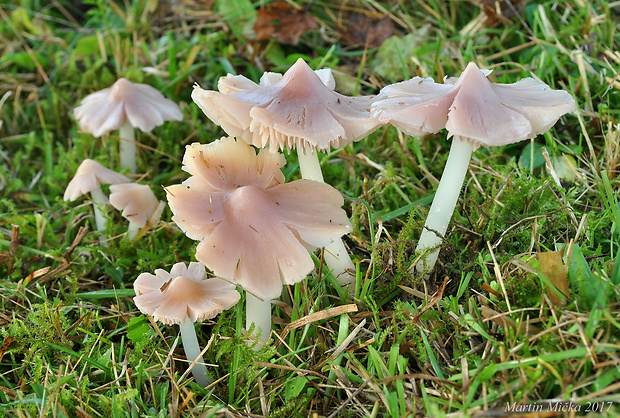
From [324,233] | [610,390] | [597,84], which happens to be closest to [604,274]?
[610,390]

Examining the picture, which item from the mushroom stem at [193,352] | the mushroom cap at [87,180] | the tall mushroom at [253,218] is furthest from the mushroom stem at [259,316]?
the mushroom cap at [87,180]

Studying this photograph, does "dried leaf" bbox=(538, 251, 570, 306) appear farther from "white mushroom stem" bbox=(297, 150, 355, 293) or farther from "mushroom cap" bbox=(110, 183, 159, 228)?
"mushroom cap" bbox=(110, 183, 159, 228)

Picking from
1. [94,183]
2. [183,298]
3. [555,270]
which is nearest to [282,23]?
[94,183]

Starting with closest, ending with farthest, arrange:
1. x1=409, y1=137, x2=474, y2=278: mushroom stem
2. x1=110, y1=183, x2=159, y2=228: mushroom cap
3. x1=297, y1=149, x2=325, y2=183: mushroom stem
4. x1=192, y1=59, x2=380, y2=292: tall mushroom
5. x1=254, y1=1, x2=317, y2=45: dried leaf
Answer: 1. x1=192, y1=59, x2=380, y2=292: tall mushroom
2. x1=409, y1=137, x2=474, y2=278: mushroom stem
3. x1=297, y1=149, x2=325, y2=183: mushroom stem
4. x1=110, y1=183, x2=159, y2=228: mushroom cap
5. x1=254, y1=1, x2=317, y2=45: dried leaf

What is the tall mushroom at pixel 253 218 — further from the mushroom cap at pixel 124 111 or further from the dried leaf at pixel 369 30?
the dried leaf at pixel 369 30

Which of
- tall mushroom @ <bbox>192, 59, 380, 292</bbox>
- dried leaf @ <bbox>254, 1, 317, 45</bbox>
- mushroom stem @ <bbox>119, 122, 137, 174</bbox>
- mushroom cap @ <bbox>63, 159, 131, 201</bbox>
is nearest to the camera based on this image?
tall mushroom @ <bbox>192, 59, 380, 292</bbox>

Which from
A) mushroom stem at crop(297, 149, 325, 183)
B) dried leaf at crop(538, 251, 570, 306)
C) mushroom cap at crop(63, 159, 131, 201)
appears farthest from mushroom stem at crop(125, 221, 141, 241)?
dried leaf at crop(538, 251, 570, 306)

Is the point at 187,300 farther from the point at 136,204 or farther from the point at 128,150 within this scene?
the point at 128,150
